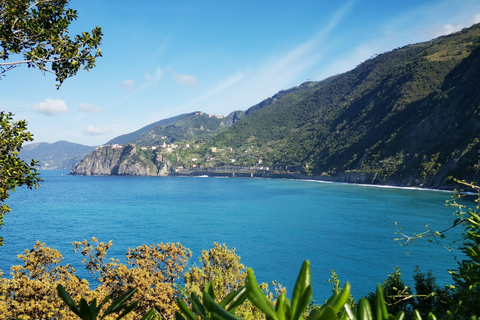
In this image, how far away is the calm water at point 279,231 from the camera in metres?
29.0

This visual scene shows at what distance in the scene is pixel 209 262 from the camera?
12641 mm

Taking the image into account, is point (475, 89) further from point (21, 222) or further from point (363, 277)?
point (21, 222)

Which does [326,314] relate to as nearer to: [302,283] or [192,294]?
[302,283]

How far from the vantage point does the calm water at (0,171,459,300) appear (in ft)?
95.0

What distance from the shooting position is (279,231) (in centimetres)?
4419

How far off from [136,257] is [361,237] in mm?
34570

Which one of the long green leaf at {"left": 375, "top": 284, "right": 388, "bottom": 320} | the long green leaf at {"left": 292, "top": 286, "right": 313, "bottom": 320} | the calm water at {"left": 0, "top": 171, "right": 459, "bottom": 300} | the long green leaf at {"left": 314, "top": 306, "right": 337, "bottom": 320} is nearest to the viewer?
A: the long green leaf at {"left": 314, "top": 306, "right": 337, "bottom": 320}

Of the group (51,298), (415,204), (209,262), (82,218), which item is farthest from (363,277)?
(82,218)

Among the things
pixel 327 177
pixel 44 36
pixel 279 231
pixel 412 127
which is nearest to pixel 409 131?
pixel 412 127

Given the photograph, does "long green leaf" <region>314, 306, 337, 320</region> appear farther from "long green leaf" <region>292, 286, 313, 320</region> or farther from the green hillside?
the green hillside

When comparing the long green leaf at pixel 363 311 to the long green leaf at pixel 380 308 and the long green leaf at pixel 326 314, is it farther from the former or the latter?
the long green leaf at pixel 326 314

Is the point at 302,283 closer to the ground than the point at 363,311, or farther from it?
farther from it

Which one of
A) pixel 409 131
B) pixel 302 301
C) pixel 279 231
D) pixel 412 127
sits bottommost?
pixel 279 231

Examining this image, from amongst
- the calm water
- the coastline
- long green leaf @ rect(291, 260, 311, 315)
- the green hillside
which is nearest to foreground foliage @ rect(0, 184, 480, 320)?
long green leaf @ rect(291, 260, 311, 315)
